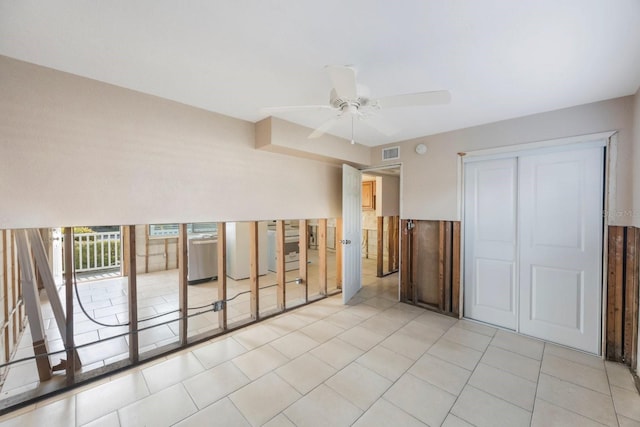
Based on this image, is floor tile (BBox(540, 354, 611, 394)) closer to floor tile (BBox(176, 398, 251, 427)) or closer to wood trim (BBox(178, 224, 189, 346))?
floor tile (BBox(176, 398, 251, 427))

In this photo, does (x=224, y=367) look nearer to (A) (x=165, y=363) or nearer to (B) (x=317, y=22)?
(A) (x=165, y=363)

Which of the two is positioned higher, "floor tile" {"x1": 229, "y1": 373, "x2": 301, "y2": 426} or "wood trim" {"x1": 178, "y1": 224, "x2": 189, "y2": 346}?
"wood trim" {"x1": 178, "y1": 224, "x2": 189, "y2": 346}

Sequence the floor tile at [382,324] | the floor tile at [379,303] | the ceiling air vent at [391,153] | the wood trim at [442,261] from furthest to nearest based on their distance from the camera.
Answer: the ceiling air vent at [391,153] < the floor tile at [379,303] < the wood trim at [442,261] < the floor tile at [382,324]

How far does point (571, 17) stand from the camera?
1348 mm

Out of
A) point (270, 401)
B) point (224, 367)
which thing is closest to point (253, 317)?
point (224, 367)

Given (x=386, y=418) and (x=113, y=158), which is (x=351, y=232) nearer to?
(x=386, y=418)

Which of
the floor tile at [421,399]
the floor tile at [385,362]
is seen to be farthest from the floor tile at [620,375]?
the floor tile at [385,362]

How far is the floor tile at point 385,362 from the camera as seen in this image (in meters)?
2.19

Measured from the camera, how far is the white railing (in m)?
5.10

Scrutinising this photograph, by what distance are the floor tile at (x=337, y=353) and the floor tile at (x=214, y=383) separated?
72 cm

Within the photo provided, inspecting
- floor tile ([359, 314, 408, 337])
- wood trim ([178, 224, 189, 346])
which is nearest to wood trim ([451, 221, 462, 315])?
floor tile ([359, 314, 408, 337])

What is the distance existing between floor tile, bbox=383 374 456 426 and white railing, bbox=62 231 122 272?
18.9 feet

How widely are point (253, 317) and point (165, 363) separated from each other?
1.02m

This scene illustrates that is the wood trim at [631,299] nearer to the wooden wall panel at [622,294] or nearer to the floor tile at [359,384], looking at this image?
the wooden wall panel at [622,294]
